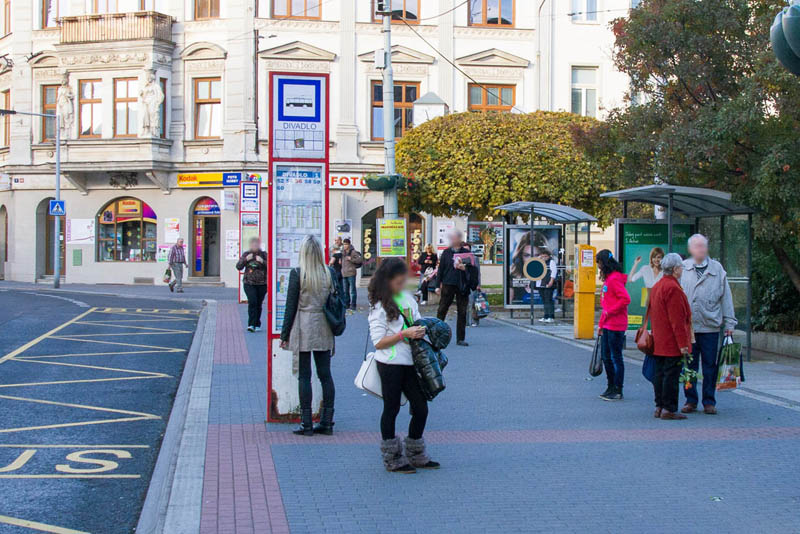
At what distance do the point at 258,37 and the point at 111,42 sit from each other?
5216 mm

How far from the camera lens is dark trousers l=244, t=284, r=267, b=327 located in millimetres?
16531

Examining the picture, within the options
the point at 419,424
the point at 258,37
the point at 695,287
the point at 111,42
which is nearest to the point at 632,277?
the point at 695,287

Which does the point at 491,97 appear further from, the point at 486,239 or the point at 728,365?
the point at 728,365

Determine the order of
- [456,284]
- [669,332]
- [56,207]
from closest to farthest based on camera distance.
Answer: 1. [669,332]
2. [456,284]
3. [56,207]

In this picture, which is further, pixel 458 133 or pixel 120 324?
pixel 458 133

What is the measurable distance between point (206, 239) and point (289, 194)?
26636mm

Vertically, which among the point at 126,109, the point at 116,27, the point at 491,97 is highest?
the point at 116,27

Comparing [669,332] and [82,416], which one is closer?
[669,332]

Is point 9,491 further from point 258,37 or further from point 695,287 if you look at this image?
point 258,37

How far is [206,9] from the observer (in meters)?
34.2

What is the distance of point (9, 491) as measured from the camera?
6.30 metres

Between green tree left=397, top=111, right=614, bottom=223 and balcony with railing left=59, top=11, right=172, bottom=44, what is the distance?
13.2 m

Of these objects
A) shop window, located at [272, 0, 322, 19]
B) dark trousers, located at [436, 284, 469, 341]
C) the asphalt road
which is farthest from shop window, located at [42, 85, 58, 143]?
dark trousers, located at [436, 284, 469, 341]

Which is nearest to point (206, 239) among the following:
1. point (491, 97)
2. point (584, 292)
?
point (491, 97)
